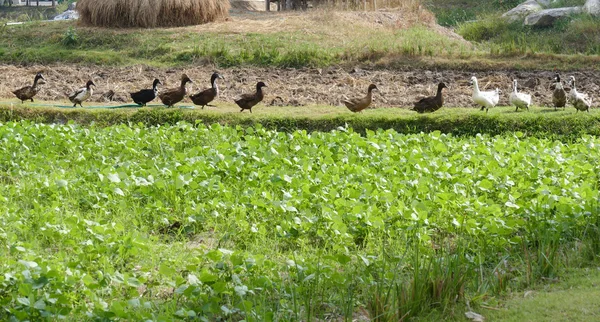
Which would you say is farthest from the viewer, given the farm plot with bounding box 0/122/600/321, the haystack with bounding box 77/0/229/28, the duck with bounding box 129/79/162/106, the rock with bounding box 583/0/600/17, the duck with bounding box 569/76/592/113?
the rock with bounding box 583/0/600/17

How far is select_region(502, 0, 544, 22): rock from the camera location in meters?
26.6

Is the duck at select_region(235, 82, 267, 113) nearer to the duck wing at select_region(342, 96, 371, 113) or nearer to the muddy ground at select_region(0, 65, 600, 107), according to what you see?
the duck wing at select_region(342, 96, 371, 113)

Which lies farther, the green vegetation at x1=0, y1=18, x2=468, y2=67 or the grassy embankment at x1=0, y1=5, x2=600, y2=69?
the green vegetation at x1=0, y1=18, x2=468, y2=67

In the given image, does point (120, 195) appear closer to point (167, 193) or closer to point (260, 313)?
point (167, 193)

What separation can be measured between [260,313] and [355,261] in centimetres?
151

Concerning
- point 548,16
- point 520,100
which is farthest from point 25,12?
point 520,100

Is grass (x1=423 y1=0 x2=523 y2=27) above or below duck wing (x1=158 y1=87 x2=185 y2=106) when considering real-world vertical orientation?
above

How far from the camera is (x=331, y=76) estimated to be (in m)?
16.2

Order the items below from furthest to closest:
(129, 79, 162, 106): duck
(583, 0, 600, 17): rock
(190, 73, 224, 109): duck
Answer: (583, 0, 600, 17): rock
(129, 79, 162, 106): duck
(190, 73, 224, 109): duck

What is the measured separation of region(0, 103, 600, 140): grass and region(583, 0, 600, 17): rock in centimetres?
1329

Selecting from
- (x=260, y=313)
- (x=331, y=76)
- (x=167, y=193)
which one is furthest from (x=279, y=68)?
(x=260, y=313)

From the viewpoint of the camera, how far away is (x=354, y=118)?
1200cm

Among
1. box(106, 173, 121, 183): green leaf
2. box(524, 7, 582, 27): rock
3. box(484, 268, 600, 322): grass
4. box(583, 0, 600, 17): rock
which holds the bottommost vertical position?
box(484, 268, 600, 322): grass

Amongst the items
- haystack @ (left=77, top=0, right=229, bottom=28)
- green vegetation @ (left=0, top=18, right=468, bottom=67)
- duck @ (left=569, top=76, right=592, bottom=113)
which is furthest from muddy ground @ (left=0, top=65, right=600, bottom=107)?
haystack @ (left=77, top=0, right=229, bottom=28)
